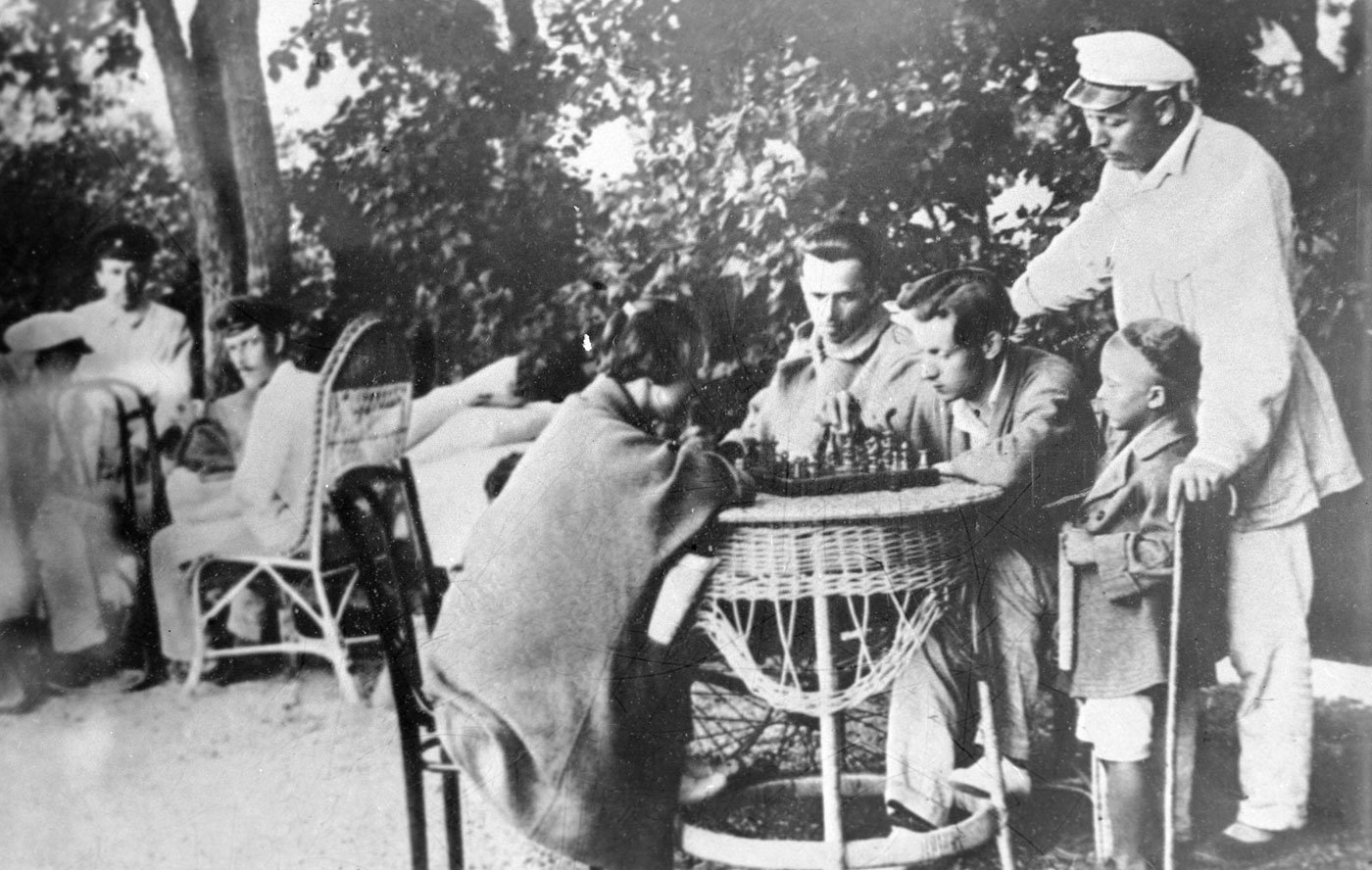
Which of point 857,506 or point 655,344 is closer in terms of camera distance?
point 857,506

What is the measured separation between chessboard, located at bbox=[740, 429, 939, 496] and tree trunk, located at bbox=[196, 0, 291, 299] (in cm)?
119

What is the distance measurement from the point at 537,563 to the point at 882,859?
1.00 metres

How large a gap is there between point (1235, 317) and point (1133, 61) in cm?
64

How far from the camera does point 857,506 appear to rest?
232 cm

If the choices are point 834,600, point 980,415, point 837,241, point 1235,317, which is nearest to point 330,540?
point 834,600

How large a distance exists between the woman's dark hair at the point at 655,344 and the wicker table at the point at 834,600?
363 millimetres

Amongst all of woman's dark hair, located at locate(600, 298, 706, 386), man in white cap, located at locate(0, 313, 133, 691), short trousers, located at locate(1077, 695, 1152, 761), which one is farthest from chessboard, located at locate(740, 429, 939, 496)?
man in white cap, located at locate(0, 313, 133, 691)

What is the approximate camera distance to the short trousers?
246 cm

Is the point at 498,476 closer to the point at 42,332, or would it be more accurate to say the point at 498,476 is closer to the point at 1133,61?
the point at 42,332

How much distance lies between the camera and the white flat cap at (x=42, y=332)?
2512 millimetres

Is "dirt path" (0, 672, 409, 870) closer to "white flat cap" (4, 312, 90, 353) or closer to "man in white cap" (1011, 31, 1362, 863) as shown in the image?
"white flat cap" (4, 312, 90, 353)

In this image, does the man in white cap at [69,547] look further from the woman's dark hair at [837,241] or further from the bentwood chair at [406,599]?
the woman's dark hair at [837,241]

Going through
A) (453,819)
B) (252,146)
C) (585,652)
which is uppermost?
(252,146)

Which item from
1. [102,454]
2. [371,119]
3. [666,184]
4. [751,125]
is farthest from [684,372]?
[102,454]
